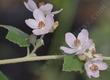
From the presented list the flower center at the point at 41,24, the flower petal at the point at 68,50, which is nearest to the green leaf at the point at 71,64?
the flower petal at the point at 68,50

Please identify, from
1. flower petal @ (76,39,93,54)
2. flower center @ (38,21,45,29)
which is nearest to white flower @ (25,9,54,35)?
flower center @ (38,21,45,29)

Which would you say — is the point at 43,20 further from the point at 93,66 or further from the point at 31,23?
the point at 93,66

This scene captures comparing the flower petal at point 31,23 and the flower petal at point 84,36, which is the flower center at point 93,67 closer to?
the flower petal at point 84,36

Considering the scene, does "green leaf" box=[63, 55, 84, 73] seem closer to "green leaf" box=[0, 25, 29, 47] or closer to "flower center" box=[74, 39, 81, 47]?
"flower center" box=[74, 39, 81, 47]

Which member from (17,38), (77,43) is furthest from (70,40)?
(17,38)

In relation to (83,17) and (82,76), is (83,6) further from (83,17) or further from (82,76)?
(82,76)

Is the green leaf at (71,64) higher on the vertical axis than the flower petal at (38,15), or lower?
lower
